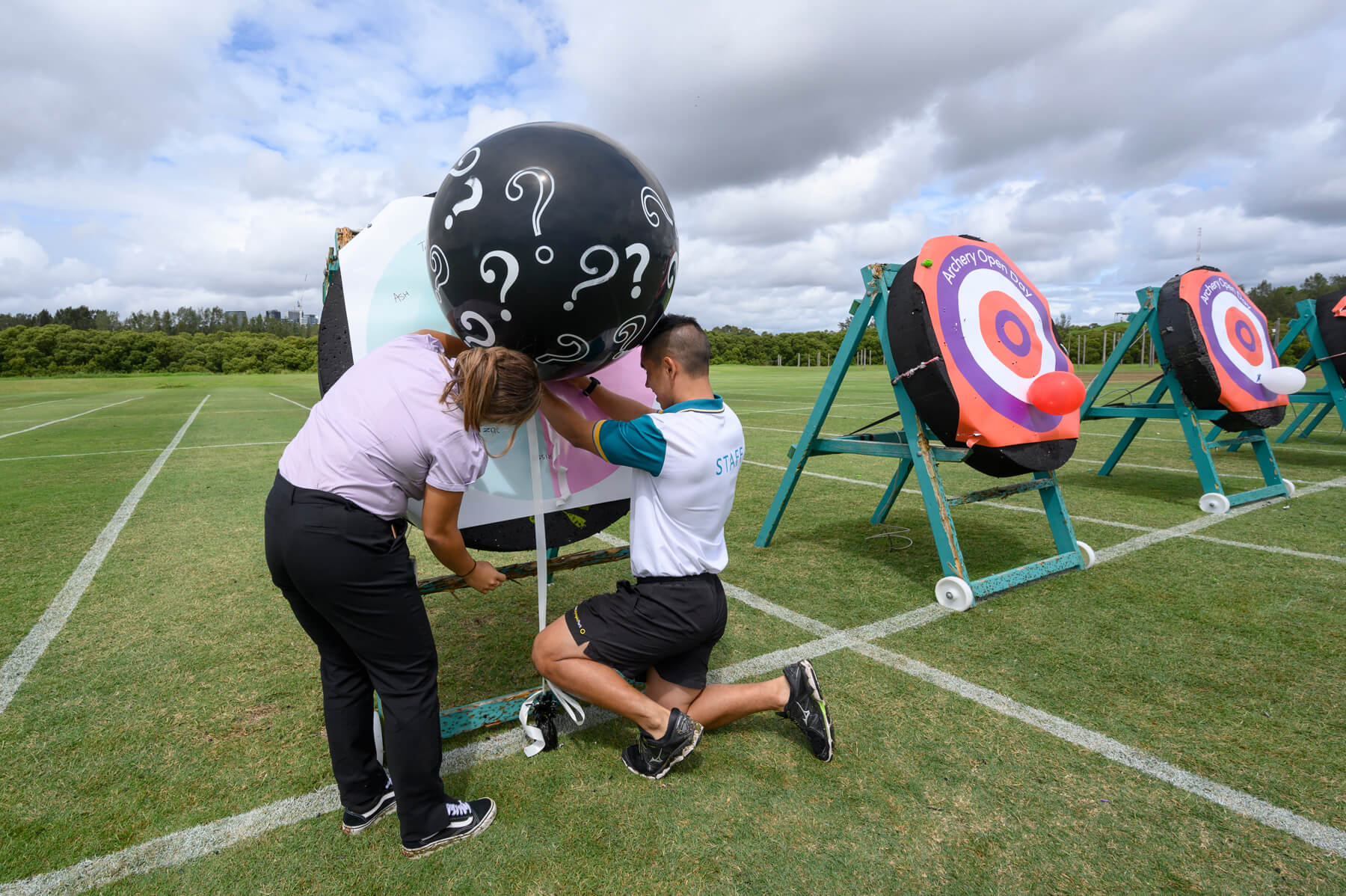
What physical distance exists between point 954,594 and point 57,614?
5.17m

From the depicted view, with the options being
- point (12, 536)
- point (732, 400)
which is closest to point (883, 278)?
point (12, 536)

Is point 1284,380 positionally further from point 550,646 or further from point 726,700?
point 550,646

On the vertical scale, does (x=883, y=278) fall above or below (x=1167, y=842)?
above

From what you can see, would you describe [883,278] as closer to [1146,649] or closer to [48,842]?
[1146,649]

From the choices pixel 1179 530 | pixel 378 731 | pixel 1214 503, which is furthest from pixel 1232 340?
pixel 378 731

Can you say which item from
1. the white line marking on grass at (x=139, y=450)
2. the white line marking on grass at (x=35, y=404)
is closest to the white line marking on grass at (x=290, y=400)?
the white line marking on grass at (x=35, y=404)

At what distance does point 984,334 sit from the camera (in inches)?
160

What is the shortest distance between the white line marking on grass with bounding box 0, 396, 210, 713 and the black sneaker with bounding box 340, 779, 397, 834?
1.98 meters

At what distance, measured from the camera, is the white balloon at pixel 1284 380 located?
240 inches

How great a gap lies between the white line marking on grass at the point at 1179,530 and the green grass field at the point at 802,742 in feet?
0.16

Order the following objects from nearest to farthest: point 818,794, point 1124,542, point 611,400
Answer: point 818,794 < point 611,400 < point 1124,542

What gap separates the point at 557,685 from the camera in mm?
2508

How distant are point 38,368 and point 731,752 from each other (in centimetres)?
8464

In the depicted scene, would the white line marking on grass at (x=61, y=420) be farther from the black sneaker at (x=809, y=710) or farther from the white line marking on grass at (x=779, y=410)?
the black sneaker at (x=809, y=710)
